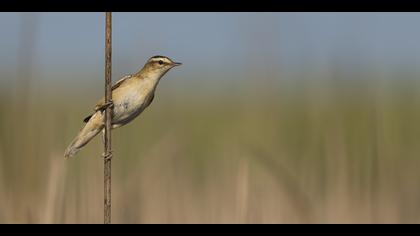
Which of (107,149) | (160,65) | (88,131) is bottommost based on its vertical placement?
(107,149)

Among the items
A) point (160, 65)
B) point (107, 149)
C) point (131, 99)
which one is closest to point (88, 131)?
point (131, 99)

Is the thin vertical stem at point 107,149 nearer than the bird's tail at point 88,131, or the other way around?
the thin vertical stem at point 107,149

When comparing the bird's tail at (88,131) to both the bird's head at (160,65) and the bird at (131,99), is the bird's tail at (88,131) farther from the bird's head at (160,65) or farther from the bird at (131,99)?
the bird's head at (160,65)

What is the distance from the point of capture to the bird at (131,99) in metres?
3.28

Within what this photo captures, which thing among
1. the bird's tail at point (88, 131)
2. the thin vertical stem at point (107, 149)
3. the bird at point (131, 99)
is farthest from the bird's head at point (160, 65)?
the thin vertical stem at point (107, 149)

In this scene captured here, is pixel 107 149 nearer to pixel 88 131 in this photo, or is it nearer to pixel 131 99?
pixel 131 99

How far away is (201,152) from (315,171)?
200 cm

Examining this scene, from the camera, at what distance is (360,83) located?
4191mm

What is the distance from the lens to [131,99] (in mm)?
3311

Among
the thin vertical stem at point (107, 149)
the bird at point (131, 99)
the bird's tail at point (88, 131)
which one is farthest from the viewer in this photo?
the bird's tail at point (88, 131)

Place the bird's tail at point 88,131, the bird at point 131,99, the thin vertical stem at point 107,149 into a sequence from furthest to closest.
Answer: the bird's tail at point 88,131
the bird at point 131,99
the thin vertical stem at point 107,149

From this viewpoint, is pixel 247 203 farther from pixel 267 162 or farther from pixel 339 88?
pixel 339 88

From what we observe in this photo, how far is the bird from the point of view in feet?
10.8

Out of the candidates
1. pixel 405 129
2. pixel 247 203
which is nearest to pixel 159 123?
pixel 405 129
